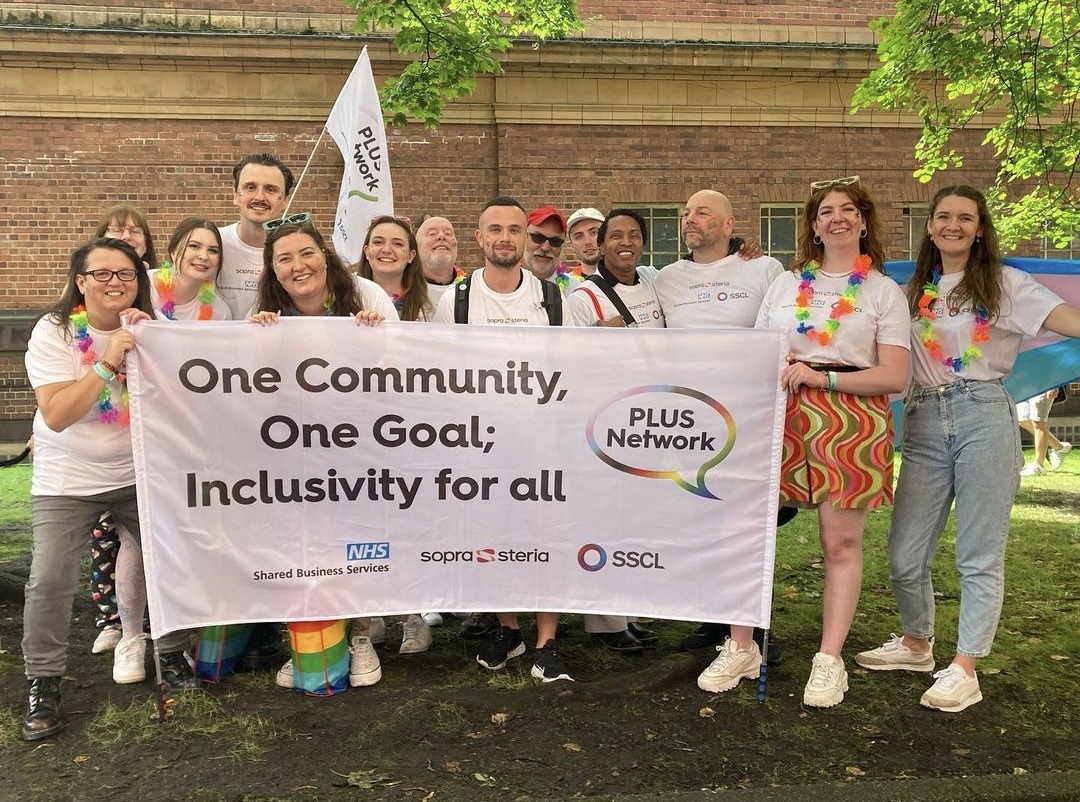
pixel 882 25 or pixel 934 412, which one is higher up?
pixel 882 25

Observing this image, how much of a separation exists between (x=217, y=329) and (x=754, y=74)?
1100 centimetres

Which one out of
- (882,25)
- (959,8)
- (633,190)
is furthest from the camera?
(633,190)

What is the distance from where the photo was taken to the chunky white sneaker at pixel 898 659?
4262 mm

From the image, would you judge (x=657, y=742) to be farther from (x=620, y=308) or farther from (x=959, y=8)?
(x=959, y=8)

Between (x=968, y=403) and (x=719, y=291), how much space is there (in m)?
1.22

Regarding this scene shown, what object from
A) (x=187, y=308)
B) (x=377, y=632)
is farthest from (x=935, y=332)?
(x=187, y=308)

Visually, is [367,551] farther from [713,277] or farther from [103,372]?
[713,277]

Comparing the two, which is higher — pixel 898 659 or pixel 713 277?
pixel 713 277

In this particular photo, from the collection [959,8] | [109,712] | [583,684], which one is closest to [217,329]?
[109,712]

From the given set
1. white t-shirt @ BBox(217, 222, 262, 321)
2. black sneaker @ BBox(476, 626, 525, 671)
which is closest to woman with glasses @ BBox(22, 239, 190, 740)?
white t-shirt @ BBox(217, 222, 262, 321)

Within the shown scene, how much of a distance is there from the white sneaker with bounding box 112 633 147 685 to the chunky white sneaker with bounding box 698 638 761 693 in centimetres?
255

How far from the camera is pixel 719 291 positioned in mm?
4355

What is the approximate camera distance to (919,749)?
3.46 m

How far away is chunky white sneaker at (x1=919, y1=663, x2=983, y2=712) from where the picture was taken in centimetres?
380
